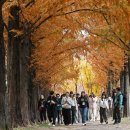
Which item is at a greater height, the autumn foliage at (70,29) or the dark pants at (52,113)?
the autumn foliage at (70,29)

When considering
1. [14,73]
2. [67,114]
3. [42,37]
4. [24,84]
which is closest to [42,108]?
[67,114]

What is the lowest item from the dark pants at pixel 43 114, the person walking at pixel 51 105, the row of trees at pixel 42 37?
the dark pants at pixel 43 114

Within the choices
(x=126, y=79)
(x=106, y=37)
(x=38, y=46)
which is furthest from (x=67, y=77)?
(x=106, y=37)

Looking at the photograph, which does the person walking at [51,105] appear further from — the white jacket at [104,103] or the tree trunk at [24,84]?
the tree trunk at [24,84]

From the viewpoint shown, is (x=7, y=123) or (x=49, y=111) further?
(x=49, y=111)

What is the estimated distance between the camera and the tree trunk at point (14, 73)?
70.3 feet

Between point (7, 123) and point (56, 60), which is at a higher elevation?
point (56, 60)

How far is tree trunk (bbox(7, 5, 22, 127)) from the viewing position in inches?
844

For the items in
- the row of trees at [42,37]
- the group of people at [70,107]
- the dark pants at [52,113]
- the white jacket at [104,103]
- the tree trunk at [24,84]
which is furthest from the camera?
the white jacket at [104,103]

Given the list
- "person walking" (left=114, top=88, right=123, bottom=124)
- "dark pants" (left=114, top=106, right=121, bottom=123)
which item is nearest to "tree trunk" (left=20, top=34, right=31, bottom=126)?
"person walking" (left=114, top=88, right=123, bottom=124)

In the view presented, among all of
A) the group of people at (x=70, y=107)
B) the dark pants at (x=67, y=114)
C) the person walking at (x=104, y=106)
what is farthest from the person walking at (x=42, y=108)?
the person walking at (x=104, y=106)

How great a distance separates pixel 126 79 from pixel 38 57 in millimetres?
8672

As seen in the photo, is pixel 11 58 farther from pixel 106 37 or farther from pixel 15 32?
pixel 106 37

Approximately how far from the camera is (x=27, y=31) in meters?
22.7
